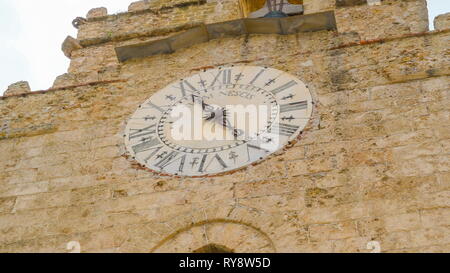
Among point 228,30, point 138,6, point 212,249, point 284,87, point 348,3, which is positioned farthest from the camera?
point 138,6

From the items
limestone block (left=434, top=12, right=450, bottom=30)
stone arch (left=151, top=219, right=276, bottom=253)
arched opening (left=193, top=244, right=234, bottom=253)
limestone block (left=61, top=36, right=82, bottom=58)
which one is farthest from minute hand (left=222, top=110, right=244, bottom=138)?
limestone block (left=61, top=36, right=82, bottom=58)

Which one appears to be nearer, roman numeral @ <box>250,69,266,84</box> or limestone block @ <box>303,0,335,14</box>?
roman numeral @ <box>250,69,266,84</box>

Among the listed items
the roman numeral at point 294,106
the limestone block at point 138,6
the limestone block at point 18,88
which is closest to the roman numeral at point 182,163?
the roman numeral at point 294,106

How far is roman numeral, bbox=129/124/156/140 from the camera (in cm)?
644

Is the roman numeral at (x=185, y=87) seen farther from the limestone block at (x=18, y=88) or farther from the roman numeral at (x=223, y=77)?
the limestone block at (x=18, y=88)

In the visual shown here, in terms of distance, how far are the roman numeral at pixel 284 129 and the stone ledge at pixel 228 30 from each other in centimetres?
159

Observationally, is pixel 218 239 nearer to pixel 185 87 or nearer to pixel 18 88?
pixel 185 87

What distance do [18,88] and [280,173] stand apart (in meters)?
3.27

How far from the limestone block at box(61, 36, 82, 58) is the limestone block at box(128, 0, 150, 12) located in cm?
89

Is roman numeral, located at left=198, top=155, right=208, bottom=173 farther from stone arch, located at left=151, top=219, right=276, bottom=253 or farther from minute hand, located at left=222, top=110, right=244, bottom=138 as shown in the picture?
stone arch, located at left=151, top=219, right=276, bottom=253

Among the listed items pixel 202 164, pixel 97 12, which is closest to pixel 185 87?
pixel 202 164

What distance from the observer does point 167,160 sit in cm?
606

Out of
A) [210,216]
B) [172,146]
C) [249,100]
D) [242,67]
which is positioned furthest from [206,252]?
[242,67]

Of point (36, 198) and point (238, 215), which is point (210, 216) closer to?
point (238, 215)
